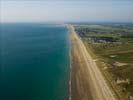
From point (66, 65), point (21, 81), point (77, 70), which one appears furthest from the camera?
point (66, 65)

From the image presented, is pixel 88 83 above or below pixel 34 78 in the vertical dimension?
below

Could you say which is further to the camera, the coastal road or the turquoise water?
the turquoise water

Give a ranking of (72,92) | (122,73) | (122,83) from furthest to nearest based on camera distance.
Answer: (122,73), (122,83), (72,92)

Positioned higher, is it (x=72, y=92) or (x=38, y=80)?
(x=38, y=80)

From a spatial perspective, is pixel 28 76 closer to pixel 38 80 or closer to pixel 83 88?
pixel 38 80

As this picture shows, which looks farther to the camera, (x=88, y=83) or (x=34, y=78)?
(x=34, y=78)

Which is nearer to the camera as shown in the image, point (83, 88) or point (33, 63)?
point (83, 88)

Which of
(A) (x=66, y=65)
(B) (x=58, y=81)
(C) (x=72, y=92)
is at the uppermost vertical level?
(A) (x=66, y=65)

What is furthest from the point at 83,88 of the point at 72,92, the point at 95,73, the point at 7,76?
the point at 7,76

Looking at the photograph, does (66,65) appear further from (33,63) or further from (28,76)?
(28,76)

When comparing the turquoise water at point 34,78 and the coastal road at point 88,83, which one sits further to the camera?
the turquoise water at point 34,78
